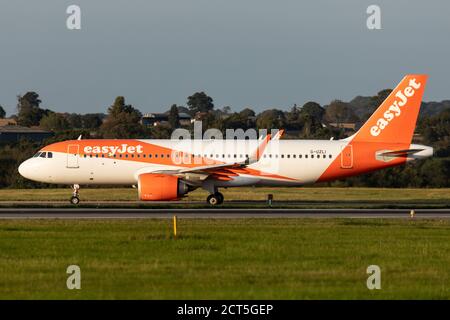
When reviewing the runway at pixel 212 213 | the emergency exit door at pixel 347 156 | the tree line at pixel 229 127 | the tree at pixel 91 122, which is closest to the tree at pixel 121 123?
the tree line at pixel 229 127

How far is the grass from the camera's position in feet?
64.8

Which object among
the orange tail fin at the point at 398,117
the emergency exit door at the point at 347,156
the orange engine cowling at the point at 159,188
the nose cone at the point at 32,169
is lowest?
the orange engine cowling at the point at 159,188

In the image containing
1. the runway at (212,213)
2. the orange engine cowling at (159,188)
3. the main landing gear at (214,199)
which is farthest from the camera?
the main landing gear at (214,199)

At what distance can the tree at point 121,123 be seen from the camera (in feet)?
315

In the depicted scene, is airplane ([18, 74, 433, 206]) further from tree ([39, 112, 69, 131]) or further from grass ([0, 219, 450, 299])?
tree ([39, 112, 69, 131])

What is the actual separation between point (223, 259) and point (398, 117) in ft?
90.3

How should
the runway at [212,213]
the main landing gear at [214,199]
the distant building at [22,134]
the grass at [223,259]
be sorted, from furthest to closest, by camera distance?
the distant building at [22,134]
the main landing gear at [214,199]
the runway at [212,213]
the grass at [223,259]

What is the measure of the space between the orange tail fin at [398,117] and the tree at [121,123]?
45.1 m

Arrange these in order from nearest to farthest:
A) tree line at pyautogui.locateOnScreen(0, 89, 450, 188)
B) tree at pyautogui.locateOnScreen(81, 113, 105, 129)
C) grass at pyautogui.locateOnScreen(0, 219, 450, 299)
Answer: grass at pyautogui.locateOnScreen(0, 219, 450, 299) < tree line at pyautogui.locateOnScreen(0, 89, 450, 188) < tree at pyautogui.locateOnScreen(81, 113, 105, 129)

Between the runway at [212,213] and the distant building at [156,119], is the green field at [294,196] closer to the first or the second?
the runway at [212,213]

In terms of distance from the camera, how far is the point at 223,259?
24609 millimetres

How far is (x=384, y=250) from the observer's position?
27016mm

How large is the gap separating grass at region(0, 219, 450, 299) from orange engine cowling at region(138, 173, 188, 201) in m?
9.71

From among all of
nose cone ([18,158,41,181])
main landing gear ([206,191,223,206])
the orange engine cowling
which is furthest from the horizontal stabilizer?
nose cone ([18,158,41,181])
